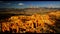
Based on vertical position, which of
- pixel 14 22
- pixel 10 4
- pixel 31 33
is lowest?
pixel 31 33

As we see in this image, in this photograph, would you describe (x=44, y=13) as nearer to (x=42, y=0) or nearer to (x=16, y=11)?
(x=42, y=0)

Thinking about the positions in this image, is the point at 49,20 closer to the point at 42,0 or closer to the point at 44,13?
the point at 44,13

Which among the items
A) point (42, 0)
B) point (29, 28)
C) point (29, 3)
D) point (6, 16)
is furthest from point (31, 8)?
point (6, 16)

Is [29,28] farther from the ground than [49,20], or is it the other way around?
[49,20]

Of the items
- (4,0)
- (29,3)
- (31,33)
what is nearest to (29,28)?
(31,33)

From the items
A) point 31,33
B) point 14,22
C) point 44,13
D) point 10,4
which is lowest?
point 31,33

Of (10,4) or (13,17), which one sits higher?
(10,4)
